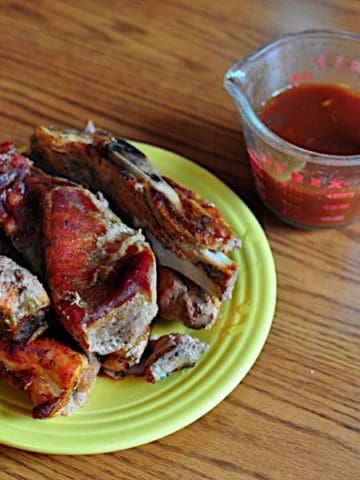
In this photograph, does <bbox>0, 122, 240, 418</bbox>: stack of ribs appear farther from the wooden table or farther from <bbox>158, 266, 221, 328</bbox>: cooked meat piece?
the wooden table

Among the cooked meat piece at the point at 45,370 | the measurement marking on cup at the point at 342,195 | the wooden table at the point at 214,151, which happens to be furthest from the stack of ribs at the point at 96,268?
the measurement marking on cup at the point at 342,195

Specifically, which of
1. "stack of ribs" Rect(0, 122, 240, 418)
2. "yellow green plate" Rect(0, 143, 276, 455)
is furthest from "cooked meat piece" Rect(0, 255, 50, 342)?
"yellow green plate" Rect(0, 143, 276, 455)

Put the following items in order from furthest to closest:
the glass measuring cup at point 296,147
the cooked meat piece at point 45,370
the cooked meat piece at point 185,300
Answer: the glass measuring cup at point 296,147
the cooked meat piece at point 185,300
the cooked meat piece at point 45,370

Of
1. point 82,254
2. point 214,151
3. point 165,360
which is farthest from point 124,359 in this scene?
point 214,151

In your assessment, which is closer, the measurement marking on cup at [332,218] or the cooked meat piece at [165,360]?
the cooked meat piece at [165,360]

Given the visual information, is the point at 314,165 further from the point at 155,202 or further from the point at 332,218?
the point at 155,202

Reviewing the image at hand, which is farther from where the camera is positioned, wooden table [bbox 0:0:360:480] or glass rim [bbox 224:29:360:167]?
glass rim [bbox 224:29:360:167]

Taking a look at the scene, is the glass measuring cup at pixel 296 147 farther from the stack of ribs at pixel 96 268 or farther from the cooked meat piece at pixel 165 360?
the cooked meat piece at pixel 165 360
